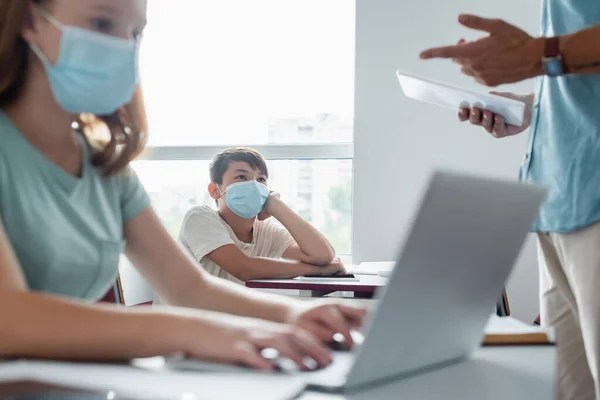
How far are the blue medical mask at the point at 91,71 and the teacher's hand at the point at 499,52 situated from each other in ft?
1.97

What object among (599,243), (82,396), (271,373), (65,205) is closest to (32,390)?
(82,396)

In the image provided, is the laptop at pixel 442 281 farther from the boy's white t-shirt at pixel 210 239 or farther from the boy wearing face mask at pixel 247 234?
the boy's white t-shirt at pixel 210 239

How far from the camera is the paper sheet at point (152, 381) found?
568mm

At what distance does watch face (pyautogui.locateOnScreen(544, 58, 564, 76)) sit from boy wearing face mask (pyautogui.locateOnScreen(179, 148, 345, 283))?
1521 mm

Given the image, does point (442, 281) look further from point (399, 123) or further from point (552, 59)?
point (399, 123)

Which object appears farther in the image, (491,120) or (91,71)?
(491,120)

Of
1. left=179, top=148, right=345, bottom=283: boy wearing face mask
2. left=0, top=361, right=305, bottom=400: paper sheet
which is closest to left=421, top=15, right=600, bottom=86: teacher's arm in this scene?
left=0, top=361, right=305, bottom=400: paper sheet

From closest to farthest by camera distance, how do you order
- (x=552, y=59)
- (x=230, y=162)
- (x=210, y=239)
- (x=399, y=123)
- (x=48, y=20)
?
1. (x=48, y=20)
2. (x=552, y=59)
3. (x=210, y=239)
4. (x=230, y=162)
5. (x=399, y=123)

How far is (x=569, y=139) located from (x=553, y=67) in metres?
0.16

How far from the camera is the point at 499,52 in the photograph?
1.26 m

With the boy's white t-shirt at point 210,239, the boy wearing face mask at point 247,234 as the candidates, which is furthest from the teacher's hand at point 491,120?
the boy's white t-shirt at point 210,239

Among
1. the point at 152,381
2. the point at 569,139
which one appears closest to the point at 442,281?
the point at 152,381

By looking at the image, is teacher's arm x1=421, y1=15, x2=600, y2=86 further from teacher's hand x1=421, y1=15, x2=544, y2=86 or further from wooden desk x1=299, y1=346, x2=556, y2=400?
wooden desk x1=299, y1=346, x2=556, y2=400

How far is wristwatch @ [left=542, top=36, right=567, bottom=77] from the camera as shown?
122 cm
